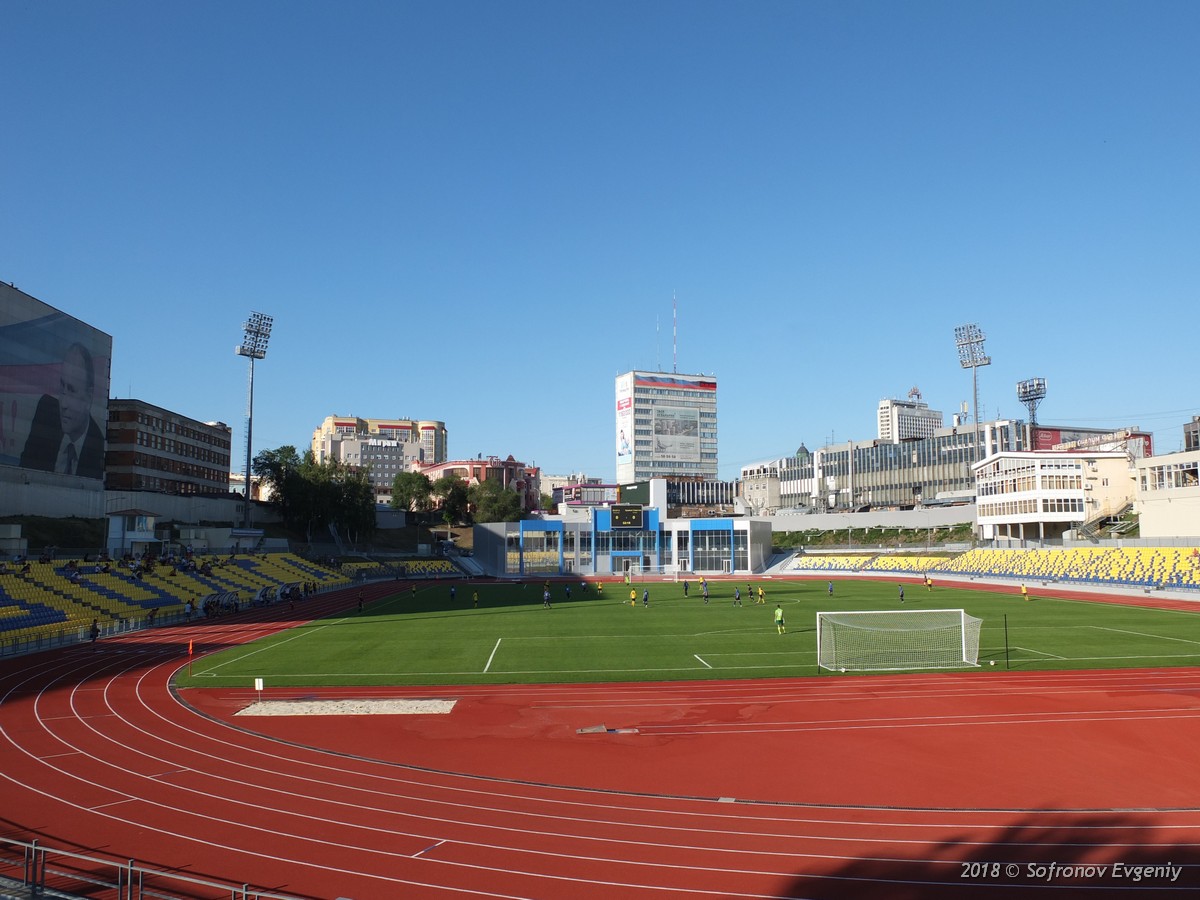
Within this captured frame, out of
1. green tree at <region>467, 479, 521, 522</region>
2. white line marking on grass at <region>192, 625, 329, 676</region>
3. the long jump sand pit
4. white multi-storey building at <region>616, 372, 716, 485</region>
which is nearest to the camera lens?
the long jump sand pit

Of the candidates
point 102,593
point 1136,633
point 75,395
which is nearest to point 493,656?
point 102,593

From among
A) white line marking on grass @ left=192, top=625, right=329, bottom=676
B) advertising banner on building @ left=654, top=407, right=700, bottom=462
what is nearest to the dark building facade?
white line marking on grass @ left=192, top=625, right=329, bottom=676

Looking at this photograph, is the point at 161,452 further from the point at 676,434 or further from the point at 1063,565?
the point at 676,434

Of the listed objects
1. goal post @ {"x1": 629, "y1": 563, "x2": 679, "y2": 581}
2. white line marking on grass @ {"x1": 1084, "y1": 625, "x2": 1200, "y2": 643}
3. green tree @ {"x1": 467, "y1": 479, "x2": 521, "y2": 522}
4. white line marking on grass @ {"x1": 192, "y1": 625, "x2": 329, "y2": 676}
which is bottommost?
goal post @ {"x1": 629, "y1": 563, "x2": 679, "y2": 581}

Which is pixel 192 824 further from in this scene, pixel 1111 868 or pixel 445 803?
pixel 1111 868

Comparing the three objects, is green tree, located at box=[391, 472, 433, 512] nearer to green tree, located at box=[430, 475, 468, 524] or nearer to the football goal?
green tree, located at box=[430, 475, 468, 524]

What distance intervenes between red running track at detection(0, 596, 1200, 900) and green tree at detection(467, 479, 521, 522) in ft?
330

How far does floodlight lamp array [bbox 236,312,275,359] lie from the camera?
91312mm

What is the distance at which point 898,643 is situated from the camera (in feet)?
108

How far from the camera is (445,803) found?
15016 mm

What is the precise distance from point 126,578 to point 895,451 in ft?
398

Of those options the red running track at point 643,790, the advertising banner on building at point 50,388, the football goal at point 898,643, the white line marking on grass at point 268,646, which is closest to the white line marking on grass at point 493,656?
the red running track at point 643,790

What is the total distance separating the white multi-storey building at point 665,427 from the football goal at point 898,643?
124 metres

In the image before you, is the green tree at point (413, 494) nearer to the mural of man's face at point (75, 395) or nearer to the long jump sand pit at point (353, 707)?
the mural of man's face at point (75, 395)
